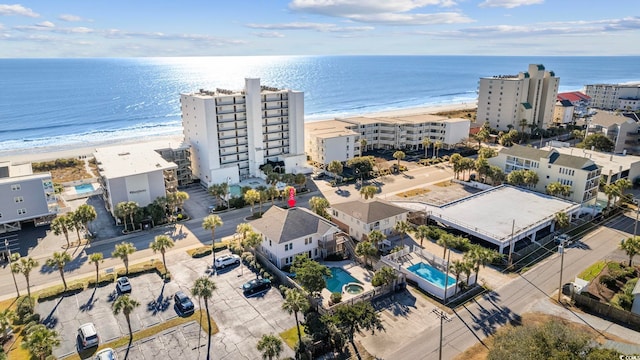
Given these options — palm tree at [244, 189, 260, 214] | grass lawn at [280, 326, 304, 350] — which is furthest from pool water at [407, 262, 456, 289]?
palm tree at [244, 189, 260, 214]

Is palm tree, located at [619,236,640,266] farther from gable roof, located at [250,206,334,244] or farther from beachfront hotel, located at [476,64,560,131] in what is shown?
beachfront hotel, located at [476,64,560,131]

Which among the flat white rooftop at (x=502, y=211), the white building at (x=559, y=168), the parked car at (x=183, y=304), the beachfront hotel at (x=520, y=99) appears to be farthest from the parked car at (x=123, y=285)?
the beachfront hotel at (x=520, y=99)

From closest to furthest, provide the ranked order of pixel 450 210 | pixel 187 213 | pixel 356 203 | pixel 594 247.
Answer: pixel 594 247 < pixel 356 203 < pixel 450 210 < pixel 187 213

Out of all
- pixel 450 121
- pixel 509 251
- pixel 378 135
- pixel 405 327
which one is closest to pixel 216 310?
pixel 405 327

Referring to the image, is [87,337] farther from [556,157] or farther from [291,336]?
[556,157]

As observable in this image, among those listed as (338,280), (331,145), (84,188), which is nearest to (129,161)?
(84,188)

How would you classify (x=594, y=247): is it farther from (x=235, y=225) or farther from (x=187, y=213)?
(x=187, y=213)

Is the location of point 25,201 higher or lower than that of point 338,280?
higher
